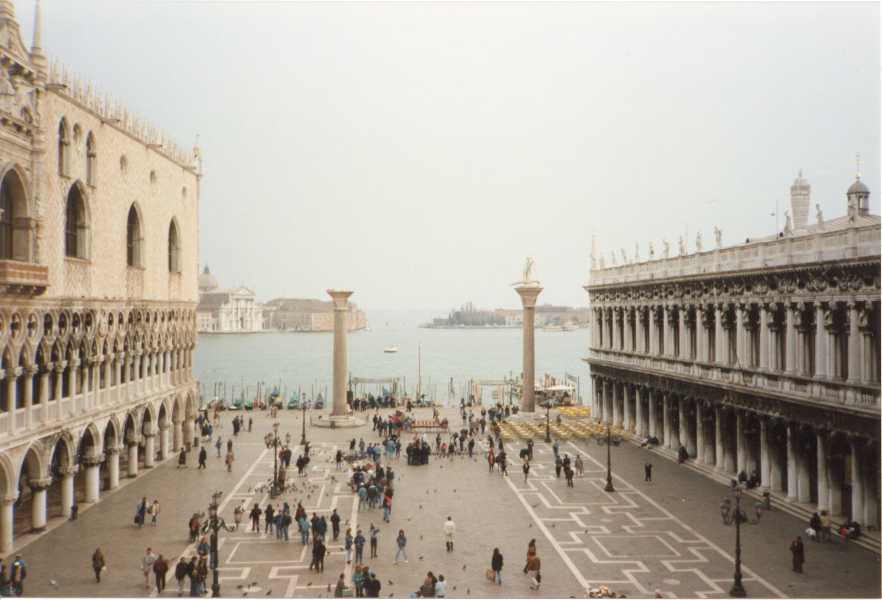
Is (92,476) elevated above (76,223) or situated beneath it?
situated beneath

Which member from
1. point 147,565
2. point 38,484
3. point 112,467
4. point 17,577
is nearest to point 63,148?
point 38,484

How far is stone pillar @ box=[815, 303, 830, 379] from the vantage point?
23.5 metres

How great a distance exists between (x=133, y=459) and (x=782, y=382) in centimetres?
2254

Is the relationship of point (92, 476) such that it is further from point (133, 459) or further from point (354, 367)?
point (354, 367)

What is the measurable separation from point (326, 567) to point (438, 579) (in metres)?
3.77

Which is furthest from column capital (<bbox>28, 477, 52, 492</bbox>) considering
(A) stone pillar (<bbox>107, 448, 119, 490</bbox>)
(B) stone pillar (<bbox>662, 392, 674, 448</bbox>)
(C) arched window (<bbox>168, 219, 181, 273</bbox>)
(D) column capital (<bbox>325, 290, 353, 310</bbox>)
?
(D) column capital (<bbox>325, 290, 353, 310</bbox>)

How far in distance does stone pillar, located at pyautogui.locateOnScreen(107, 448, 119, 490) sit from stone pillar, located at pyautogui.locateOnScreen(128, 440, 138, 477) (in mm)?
1589

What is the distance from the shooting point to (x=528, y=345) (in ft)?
152

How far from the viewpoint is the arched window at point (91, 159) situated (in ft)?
85.5

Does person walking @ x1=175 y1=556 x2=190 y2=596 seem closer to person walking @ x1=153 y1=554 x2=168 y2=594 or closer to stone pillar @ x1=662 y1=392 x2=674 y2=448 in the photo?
person walking @ x1=153 y1=554 x2=168 y2=594

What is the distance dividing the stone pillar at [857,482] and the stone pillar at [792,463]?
304 cm

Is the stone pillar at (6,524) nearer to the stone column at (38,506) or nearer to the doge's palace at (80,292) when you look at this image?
the doge's palace at (80,292)

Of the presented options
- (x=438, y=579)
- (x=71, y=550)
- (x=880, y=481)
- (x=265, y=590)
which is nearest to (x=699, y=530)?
(x=880, y=481)

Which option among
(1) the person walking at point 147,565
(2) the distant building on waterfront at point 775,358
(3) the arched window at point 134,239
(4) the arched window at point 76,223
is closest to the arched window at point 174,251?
(3) the arched window at point 134,239
